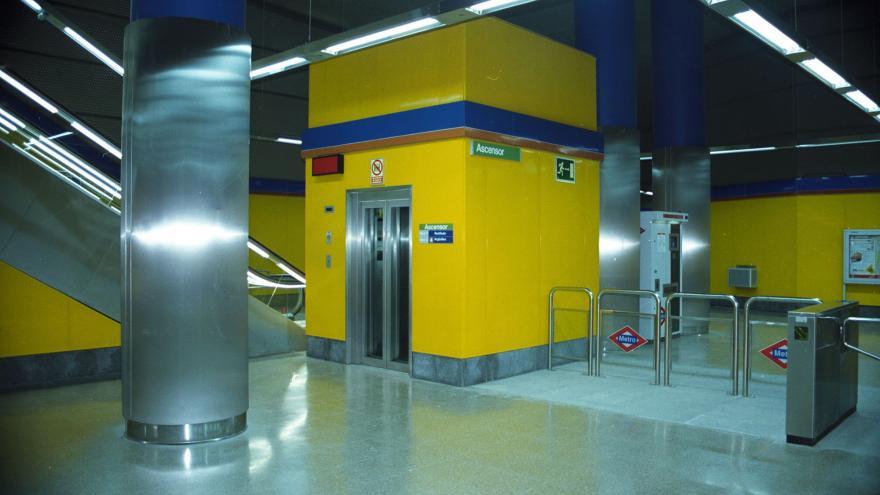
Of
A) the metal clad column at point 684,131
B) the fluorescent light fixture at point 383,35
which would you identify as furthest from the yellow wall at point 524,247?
the metal clad column at point 684,131

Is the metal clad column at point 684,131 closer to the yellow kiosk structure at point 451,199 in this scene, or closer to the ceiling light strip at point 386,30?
the yellow kiosk structure at point 451,199

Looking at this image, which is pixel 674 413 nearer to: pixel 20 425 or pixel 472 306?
pixel 472 306

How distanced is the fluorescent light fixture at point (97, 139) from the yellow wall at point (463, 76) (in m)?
2.43

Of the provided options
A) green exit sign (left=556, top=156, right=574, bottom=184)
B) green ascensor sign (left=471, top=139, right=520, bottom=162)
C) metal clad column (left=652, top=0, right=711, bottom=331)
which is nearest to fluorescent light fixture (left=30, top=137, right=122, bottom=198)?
green ascensor sign (left=471, top=139, right=520, bottom=162)

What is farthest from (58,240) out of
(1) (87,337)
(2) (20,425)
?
(2) (20,425)

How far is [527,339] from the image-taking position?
26.0 ft

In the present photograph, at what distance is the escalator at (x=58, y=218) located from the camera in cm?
605

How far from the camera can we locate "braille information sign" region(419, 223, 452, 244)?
286 inches

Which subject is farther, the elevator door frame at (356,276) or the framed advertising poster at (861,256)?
the framed advertising poster at (861,256)

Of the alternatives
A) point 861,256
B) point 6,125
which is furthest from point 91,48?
point 861,256

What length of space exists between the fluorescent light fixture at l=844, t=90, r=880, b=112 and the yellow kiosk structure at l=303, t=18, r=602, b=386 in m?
3.00

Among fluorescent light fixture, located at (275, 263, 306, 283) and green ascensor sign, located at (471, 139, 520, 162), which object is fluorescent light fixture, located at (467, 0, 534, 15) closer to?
green ascensor sign, located at (471, 139, 520, 162)

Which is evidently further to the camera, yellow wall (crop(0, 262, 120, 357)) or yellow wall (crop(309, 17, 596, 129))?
yellow wall (crop(309, 17, 596, 129))

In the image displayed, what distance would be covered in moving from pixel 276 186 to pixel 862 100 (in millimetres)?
14182
